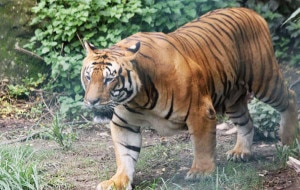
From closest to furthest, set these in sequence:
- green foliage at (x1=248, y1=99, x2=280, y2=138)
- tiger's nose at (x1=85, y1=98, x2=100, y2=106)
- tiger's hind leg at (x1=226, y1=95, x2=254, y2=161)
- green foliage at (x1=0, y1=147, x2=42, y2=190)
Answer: tiger's nose at (x1=85, y1=98, x2=100, y2=106) → green foliage at (x1=0, y1=147, x2=42, y2=190) → tiger's hind leg at (x1=226, y1=95, x2=254, y2=161) → green foliage at (x1=248, y1=99, x2=280, y2=138)

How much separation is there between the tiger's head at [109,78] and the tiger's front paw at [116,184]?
511 millimetres

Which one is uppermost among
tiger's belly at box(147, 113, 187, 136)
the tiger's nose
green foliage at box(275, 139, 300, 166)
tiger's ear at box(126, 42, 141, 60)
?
tiger's ear at box(126, 42, 141, 60)

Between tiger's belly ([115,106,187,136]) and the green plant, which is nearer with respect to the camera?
tiger's belly ([115,106,187,136])

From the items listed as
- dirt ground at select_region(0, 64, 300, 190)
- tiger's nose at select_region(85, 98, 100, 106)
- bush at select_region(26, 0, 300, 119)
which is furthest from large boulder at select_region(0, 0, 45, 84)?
tiger's nose at select_region(85, 98, 100, 106)

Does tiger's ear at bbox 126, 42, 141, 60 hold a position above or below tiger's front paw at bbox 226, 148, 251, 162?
above

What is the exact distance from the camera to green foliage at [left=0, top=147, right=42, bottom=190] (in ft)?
16.3

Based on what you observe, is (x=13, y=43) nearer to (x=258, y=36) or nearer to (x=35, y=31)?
(x=35, y=31)

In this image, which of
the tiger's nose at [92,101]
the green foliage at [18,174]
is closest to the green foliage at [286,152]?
the tiger's nose at [92,101]

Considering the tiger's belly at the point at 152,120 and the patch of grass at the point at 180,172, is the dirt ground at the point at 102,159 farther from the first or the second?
the tiger's belly at the point at 152,120

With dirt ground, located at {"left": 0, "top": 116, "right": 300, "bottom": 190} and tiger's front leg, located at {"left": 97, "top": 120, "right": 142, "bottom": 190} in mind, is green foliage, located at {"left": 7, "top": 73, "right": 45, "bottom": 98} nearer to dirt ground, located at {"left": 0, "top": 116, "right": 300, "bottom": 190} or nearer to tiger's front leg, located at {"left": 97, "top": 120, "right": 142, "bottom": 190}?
dirt ground, located at {"left": 0, "top": 116, "right": 300, "bottom": 190}

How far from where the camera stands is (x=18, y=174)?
500cm

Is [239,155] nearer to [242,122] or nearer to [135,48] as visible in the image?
[242,122]

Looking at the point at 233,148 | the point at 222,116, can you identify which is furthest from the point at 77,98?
the point at 233,148

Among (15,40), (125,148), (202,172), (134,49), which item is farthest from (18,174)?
(15,40)
